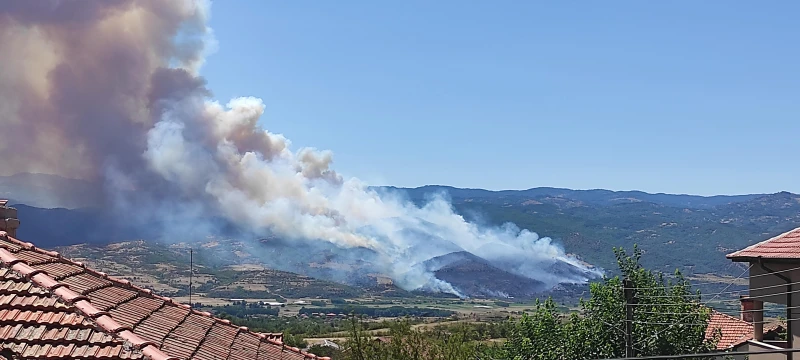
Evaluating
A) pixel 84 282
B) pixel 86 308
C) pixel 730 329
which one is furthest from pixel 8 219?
pixel 730 329

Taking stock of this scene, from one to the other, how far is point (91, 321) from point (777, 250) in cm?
1504

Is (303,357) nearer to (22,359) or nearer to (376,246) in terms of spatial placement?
(22,359)

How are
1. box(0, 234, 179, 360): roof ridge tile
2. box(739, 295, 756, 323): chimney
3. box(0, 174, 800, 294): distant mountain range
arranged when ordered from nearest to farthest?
box(0, 234, 179, 360): roof ridge tile → box(739, 295, 756, 323): chimney → box(0, 174, 800, 294): distant mountain range

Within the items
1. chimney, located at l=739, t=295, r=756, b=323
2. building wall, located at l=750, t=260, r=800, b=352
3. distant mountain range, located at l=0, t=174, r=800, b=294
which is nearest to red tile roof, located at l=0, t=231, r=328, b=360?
building wall, located at l=750, t=260, r=800, b=352

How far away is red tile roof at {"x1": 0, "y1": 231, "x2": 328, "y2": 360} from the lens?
6031mm

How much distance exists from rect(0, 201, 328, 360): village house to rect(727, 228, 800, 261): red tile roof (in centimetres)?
1094

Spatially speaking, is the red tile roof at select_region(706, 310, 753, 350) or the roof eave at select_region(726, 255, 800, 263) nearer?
the roof eave at select_region(726, 255, 800, 263)

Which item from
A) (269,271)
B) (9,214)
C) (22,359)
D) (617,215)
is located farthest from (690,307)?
(617,215)

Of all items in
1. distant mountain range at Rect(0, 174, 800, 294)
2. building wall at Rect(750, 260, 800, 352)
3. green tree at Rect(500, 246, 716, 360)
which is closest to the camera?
building wall at Rect(750, 260, 800, 352)

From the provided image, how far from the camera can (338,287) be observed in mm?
146375

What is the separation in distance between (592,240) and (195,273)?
335ft

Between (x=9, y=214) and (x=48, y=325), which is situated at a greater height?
(x=9, y=214)

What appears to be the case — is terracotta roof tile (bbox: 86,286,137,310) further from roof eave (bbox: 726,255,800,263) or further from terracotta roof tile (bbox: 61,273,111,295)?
roof eave (bbox: 726,255,800,263)

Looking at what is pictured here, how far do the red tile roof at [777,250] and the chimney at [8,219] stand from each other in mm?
14358
